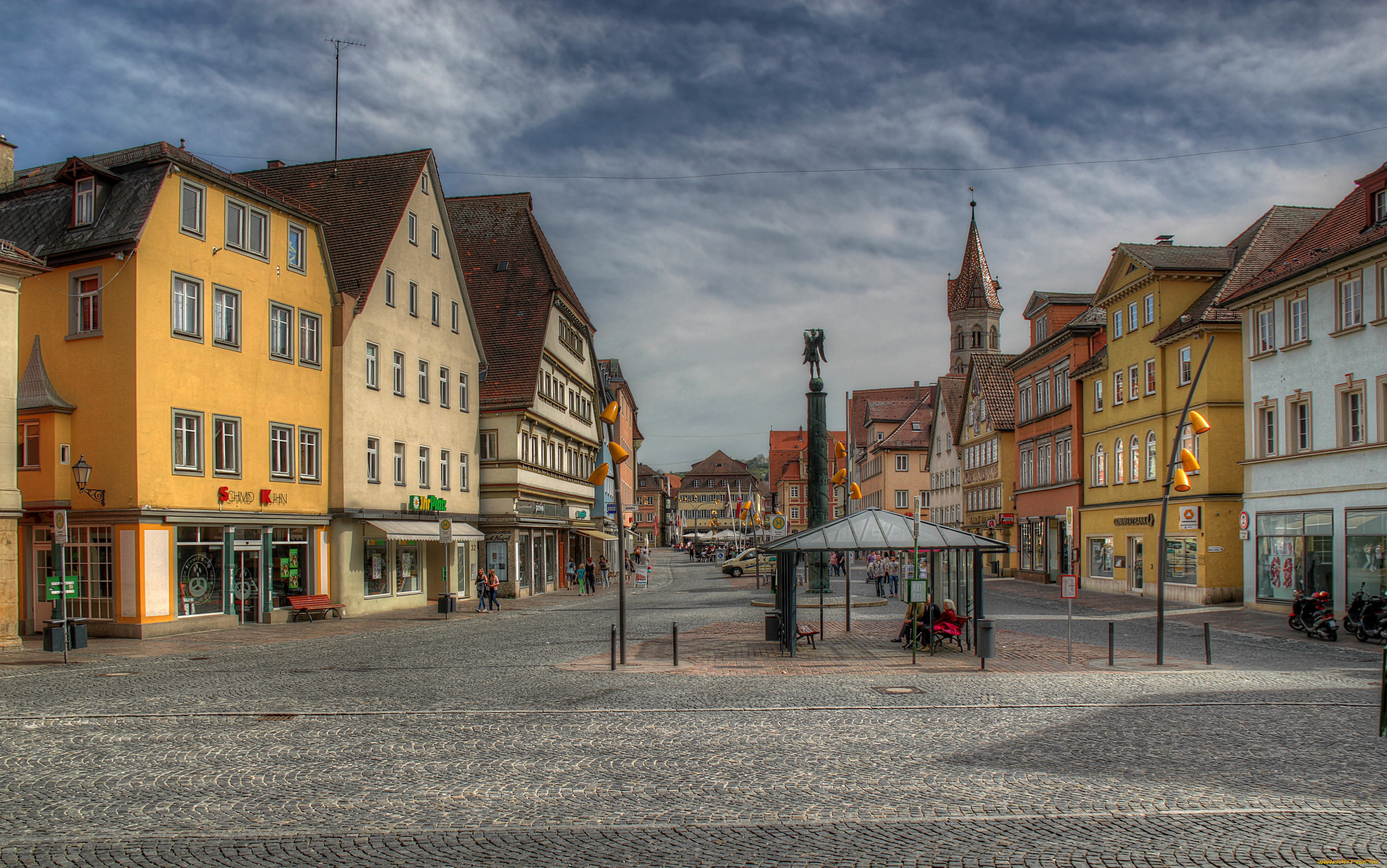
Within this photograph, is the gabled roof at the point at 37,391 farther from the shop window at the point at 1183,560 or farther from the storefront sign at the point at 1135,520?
the storefront sign at the point at 1135,520

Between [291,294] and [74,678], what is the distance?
52.8ft

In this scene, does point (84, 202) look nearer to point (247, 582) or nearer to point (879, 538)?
point (247, 582)

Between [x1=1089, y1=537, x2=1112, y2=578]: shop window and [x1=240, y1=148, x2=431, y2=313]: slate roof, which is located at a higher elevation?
[x1=240, y1=148, x2=431, y2=313]: slate roof

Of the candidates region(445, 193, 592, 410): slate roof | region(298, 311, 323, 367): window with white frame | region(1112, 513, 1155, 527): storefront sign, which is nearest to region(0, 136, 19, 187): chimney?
region(298, 311, 323, 367): window with white frame

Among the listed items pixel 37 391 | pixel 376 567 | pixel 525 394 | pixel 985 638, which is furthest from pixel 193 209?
pixel 985 638

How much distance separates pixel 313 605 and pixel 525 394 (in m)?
15.9

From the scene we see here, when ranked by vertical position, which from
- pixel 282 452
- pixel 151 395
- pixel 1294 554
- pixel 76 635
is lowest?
pixel 76 635

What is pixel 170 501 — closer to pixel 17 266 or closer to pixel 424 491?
pixel 17 266

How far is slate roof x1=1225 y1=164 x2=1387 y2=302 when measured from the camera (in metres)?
28.4

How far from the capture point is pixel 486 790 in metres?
9.40

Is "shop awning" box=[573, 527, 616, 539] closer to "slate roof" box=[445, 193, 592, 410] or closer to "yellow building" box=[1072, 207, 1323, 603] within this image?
"slate roof" box=[445, 193, 592, 410]

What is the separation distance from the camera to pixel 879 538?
21.6m

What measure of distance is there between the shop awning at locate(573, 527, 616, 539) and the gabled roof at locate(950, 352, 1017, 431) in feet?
76.9

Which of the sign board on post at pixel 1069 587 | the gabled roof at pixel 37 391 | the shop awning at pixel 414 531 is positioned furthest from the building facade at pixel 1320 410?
the gabled roof at pixel 37 391
